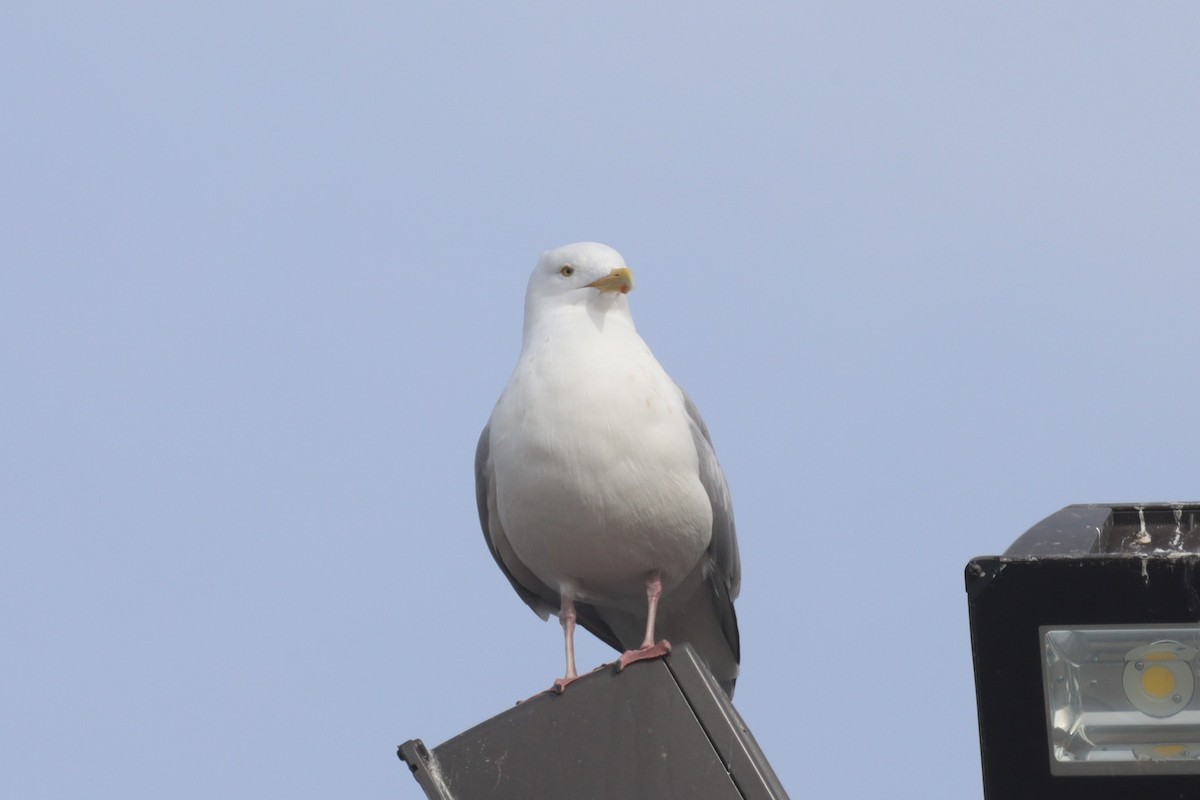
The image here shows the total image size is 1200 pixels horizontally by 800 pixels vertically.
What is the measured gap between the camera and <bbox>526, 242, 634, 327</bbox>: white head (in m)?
7.12

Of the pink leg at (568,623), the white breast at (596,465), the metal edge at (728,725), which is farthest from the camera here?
the pink leg at (568,623)

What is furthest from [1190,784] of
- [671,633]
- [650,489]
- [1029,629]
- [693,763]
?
[671,633]

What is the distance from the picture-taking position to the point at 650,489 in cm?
664

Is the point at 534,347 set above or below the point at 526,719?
above

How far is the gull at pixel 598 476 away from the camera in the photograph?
21.5ft

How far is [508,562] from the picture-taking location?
23.8 ft

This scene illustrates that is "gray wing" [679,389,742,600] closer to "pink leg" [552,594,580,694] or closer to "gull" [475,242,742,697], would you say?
"gull" [475,242,742,697]

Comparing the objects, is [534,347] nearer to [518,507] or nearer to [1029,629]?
[518,507]

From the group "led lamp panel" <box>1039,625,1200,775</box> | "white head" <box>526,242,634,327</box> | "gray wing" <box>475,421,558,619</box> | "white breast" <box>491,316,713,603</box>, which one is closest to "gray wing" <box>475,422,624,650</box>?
"gray wing" <box>475,421,558,619</box>

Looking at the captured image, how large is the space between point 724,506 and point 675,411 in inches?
21.9

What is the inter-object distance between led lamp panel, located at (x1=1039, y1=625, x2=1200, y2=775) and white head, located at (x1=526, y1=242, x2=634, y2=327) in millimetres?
4298

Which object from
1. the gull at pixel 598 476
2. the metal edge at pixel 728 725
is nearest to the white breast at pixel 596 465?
the gull at pixel 598 476

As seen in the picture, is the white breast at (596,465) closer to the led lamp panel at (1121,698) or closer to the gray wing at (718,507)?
the gray wing at (718,507)

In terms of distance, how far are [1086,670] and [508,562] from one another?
447 cm
